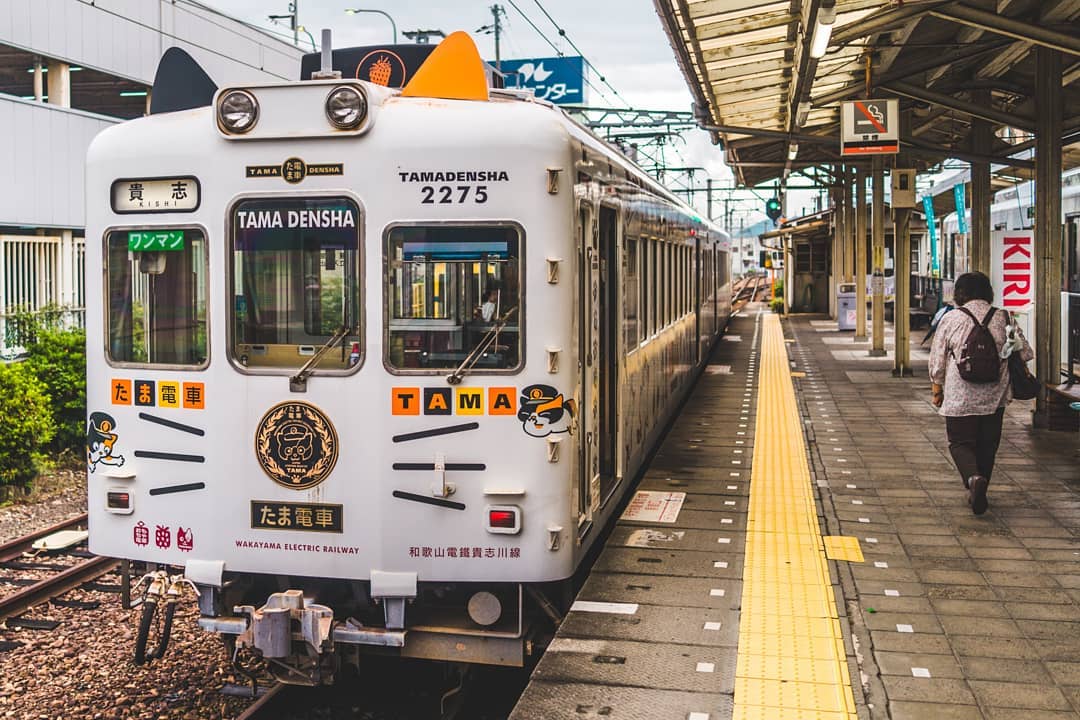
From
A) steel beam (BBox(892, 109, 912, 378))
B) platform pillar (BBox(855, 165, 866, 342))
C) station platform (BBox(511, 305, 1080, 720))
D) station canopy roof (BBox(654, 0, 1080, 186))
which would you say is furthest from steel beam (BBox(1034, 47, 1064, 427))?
platform pillar (BBox(855, 165, 866, 342))

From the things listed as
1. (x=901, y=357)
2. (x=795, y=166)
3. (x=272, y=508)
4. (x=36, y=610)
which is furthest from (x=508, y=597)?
(x=795, y=166)

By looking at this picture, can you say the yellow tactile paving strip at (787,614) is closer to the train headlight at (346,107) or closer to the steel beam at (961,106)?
the train headlight at (346,107)

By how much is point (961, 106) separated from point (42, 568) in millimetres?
10689

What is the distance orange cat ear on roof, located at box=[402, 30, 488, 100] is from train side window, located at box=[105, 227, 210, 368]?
4.00 ft

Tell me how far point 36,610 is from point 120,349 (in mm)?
2619

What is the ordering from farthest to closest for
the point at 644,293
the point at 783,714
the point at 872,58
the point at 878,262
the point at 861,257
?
the point at 861,257 → the point at 878,262 → the point at 872,58 → the point at 644,293 → the point at 783,714

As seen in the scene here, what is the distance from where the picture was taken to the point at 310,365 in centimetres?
Result: 498

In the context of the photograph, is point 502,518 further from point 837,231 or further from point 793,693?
point 837,231

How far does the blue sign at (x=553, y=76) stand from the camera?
32.9m

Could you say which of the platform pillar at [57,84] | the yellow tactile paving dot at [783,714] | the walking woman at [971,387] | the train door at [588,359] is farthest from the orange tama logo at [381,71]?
the platform pillar at [57,84]

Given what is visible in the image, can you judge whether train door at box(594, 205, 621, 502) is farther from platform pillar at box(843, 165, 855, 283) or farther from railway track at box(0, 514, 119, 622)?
platform pillar at box(843, 165, 855, 283)

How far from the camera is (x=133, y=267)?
5.26 m

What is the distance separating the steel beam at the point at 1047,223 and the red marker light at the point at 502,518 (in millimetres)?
8563

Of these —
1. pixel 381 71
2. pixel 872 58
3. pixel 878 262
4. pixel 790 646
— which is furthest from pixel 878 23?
pixel 878 262
